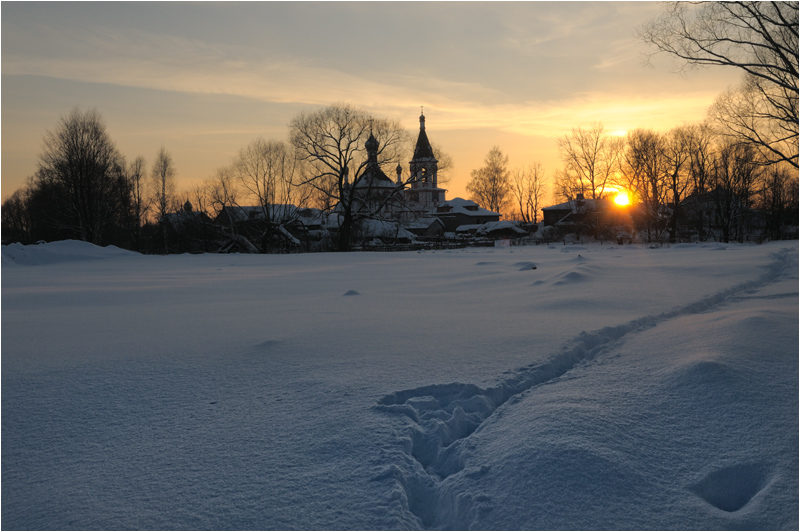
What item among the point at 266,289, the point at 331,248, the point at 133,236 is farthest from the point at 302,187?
the point at 266,289

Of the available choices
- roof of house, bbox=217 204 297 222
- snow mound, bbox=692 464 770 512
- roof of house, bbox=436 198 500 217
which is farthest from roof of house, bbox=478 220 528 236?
snow mound, bbox=692 464 770 512

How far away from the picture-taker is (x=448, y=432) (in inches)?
100

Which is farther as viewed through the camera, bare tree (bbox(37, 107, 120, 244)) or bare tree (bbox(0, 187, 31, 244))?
bare tree (bbox(0, 187, 31, 244))

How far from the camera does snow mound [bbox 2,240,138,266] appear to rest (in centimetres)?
1485

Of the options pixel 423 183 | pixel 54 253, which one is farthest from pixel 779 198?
pixel 54 253

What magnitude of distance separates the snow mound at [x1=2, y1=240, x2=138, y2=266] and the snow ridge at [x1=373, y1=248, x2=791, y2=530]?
15.8m

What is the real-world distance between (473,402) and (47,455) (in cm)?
210

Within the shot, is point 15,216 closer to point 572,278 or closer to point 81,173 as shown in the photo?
point 81,173

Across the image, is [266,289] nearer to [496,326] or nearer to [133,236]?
[496,326]

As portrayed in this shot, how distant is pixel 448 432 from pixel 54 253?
17.9 meters

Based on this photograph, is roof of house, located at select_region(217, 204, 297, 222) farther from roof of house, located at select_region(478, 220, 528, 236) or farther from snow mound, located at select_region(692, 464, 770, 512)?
roof of house, located at select_region(478, 220, 528, 236)

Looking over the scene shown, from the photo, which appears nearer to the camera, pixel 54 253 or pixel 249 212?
pixel 54 253

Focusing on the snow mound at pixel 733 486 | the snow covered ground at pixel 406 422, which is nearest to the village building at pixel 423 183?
the snow covered ground at pixel 406 422

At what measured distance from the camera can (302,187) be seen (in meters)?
30.8
